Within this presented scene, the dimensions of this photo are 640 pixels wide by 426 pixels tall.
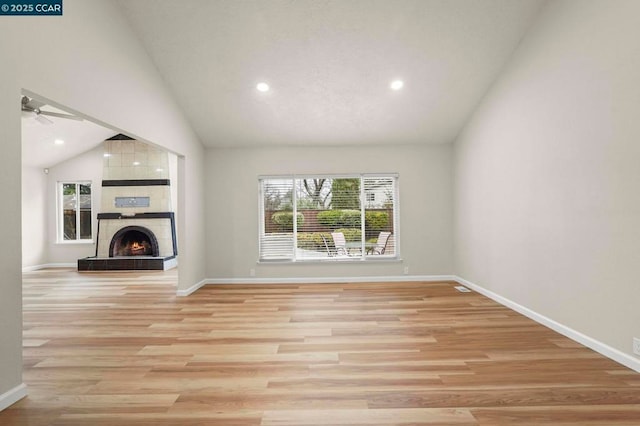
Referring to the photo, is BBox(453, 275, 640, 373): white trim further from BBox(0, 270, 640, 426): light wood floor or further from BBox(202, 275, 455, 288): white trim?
BBox(202, 275, 455, 288): white trim

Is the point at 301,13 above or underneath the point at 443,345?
above

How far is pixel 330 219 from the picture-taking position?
6.40 metres

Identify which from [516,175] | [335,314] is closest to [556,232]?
[516,175]

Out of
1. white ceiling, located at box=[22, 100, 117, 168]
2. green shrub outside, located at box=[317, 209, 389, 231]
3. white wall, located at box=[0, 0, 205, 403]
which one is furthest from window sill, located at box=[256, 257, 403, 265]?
white ceiling, located at box=[22, 100, 117, 168]

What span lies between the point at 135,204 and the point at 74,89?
6655 millimetres

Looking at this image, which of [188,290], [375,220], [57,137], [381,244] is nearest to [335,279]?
[381,244]

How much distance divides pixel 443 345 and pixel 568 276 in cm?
140

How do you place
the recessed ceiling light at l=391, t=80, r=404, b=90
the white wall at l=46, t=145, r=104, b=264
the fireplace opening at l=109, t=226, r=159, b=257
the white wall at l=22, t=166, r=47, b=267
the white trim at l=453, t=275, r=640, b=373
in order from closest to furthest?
1. the white trim at l=453, t=275, r=640, b=373
2. the recessed ceiling light at l=391, t=80, r=404, b=90
3. the white wall at l=22, t=166, r=47, b=267
4. the fireplace opening at l=109, t=226, r=159, b=257
5. the white wall at l=46, t=145, r=104, b=264

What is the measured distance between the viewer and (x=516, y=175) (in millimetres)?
4242

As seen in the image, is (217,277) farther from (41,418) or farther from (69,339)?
(41,418)

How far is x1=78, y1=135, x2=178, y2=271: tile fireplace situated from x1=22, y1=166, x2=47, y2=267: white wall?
4.43 feet

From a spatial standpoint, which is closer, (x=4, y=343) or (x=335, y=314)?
(x=4, y=343)

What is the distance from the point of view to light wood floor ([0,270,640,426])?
2.09 metres

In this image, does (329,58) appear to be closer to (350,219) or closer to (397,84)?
(397,84)
